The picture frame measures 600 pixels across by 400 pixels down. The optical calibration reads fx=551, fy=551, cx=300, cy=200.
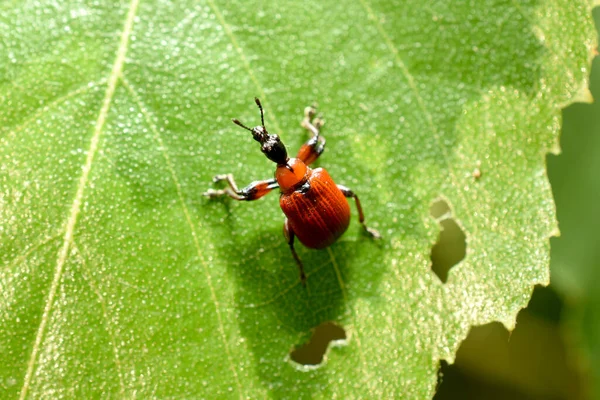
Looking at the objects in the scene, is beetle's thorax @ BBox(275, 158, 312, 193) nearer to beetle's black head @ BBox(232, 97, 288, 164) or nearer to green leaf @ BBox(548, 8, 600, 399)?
beetle's black head @ BBox(232, 97, 288, 164)

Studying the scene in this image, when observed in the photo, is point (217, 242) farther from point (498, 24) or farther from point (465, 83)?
point (498, 24)

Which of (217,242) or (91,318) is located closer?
(91,318)

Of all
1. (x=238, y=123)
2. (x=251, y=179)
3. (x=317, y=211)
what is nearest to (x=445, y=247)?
(x=317, y=211)

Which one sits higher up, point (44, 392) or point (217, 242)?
point (217, 242)

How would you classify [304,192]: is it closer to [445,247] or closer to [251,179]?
[251,179]

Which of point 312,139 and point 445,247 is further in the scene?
point 445,247

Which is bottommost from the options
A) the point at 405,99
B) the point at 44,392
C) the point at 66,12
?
the point at 44,392

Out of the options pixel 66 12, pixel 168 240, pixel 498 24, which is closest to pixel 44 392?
pixel 168 240

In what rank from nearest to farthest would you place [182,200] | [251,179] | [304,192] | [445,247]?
[182,200] → [304,192] → [251,179] → [445,247]
